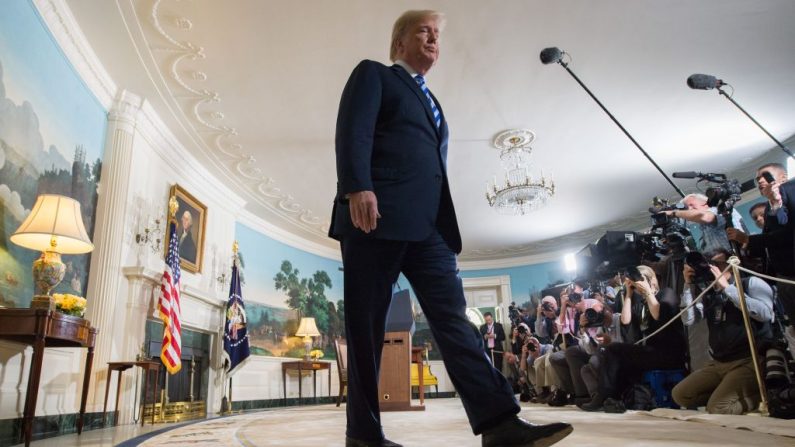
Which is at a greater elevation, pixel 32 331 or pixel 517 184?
pixel 517 184

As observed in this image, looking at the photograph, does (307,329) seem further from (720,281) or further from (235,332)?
(720,281)

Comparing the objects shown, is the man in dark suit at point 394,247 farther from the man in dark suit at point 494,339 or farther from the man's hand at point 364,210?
the man in dark suit at point 494,339

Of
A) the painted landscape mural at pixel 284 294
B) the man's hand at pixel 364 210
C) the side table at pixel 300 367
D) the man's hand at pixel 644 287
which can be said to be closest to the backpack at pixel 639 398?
the man's hand at pixel 644 287

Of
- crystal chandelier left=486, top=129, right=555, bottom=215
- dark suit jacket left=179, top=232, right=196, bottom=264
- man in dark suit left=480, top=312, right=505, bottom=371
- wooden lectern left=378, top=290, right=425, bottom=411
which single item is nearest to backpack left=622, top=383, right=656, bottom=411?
wooden lectern left=378, top=290, right=425, bottom=411

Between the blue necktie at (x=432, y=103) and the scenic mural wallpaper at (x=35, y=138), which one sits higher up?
the scenic mural wallpaper at (x=35, y=138)

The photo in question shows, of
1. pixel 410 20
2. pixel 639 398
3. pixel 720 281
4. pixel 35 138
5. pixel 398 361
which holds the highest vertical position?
pixel 35 138

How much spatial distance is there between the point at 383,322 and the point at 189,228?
5.94 metres

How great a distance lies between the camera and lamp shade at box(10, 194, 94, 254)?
9.81 feet

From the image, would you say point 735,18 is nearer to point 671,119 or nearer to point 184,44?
point 671,119

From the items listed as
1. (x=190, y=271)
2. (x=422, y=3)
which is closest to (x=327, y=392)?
(x=190, y=271)

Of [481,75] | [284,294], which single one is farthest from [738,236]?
[284,294]

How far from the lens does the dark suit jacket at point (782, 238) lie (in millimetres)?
2672

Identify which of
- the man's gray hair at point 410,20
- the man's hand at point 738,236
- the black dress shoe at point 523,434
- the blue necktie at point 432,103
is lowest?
the black dress shoe at point 523,434

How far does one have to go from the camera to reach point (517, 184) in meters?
7.22
